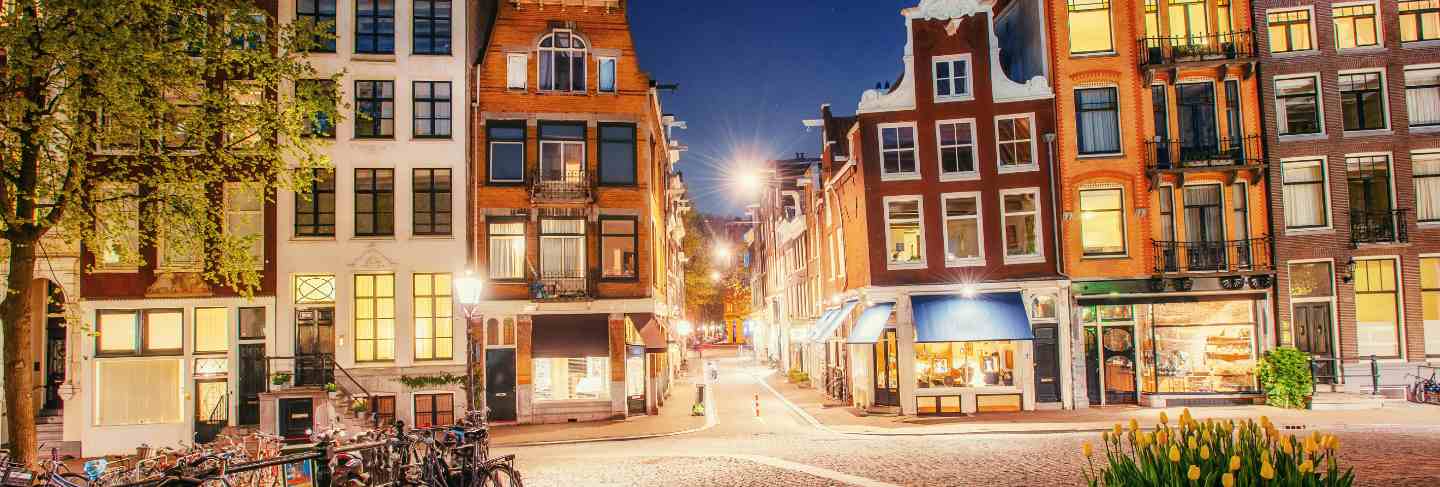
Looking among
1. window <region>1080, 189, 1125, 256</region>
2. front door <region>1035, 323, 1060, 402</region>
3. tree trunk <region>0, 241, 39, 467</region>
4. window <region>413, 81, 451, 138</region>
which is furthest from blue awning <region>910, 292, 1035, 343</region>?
tree trunk <region>0, 241, 39, 467</region>

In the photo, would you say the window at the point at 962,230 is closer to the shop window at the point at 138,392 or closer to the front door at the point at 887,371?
the front door at the point at 887,371

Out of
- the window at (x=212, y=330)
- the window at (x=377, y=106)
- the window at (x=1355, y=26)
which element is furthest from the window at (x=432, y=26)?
the window at (x=1355, y=26)

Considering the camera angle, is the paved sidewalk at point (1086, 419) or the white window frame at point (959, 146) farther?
the white window frame at point (959, 146)

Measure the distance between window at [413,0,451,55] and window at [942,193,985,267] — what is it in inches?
662

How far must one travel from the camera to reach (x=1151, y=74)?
100 feet

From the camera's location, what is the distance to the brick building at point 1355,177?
29672mm

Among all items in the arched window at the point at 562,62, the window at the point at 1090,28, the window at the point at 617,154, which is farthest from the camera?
the window at the point at 617,154

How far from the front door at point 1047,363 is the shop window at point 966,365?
76 cm

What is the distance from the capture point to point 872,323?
3086 centimetres

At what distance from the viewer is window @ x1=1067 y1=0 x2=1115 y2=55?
103 feet

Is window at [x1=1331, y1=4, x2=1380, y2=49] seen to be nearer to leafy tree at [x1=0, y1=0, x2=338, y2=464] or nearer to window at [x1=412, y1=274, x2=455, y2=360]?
window at [x1=412, y1=274, x2=455, y2=360]

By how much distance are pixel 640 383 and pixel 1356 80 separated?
24.8 m

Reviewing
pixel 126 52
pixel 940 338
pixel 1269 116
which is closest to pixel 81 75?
pixel 126 52

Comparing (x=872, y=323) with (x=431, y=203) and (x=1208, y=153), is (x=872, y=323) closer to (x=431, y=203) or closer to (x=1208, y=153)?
(x=1208, y=153)
